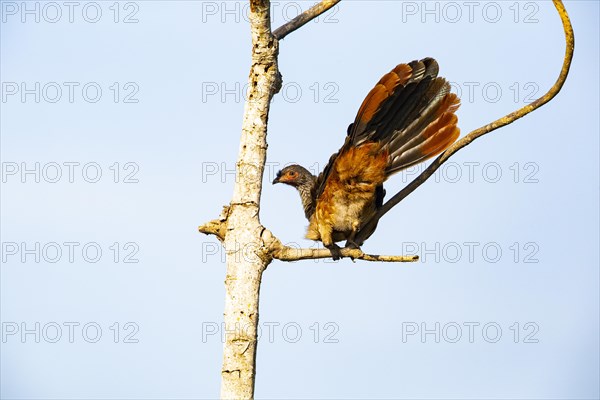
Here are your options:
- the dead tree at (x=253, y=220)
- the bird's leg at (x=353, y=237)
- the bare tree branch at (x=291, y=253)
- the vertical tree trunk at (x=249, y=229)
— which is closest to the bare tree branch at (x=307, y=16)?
the dead tree at (x=253, y=220)

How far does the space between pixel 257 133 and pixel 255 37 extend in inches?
21.5

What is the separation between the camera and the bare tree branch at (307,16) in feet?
14.5

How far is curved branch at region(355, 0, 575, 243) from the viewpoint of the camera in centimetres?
375

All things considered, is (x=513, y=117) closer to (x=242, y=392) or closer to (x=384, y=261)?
(x=384, y=261)

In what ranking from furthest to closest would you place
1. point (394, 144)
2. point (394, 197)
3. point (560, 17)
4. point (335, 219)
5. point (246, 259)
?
point (335, 219)
point (394, 144)
point (394, 197)
point (246, 259)
point (560, 17)

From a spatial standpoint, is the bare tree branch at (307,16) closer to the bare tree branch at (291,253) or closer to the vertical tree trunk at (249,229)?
the vertical tree trunk at (249,229)

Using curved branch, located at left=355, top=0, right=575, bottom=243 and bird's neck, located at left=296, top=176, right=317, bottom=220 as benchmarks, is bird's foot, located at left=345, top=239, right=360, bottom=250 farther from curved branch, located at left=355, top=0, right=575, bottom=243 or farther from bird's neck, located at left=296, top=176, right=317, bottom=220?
curved branch, located at left=355, top=0, right=575, bottom=243

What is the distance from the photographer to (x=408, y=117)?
4.68m

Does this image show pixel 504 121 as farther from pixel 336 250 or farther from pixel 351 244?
pixel 351 244

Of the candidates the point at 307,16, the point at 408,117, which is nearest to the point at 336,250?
the point at 408,117

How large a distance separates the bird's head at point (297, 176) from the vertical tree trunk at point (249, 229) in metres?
1.65

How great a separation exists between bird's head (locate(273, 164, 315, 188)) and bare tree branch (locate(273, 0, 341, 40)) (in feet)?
5.35

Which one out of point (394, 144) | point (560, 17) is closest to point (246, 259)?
point (394, 144)

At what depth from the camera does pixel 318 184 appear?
550 cm
